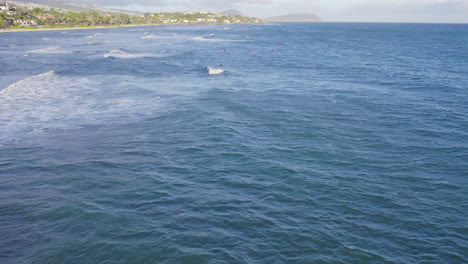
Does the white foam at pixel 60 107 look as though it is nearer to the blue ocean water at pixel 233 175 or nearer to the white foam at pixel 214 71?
the blue ocean water at pixel 233 175

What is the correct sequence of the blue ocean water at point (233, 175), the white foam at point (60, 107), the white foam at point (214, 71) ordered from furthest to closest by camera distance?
the white foam at point (214, 71) < the white foam at point (60, 107) < the blue ocean water at point (233, 175)

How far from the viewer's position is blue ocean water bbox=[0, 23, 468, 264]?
49.4 ft

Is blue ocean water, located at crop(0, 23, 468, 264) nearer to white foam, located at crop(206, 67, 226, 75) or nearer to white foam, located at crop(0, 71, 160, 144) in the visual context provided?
white foam, located at crop(0, 71, 160, 144)

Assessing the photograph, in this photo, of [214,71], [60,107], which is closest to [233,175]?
[60,107]

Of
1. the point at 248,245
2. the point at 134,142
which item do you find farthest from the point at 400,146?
the point at 134,142

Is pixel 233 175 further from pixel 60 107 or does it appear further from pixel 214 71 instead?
pixel 214 71

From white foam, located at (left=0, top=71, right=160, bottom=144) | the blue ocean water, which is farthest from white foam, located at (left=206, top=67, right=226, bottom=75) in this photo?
white foam, located at (left=0, top=71, right=160, bottom=144)

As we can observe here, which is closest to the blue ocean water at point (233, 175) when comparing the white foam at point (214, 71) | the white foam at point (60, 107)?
the white foam at point (60, 107)

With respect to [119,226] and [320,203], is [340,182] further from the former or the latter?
[119,226]

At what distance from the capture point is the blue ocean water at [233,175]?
→ 15047 millimetres

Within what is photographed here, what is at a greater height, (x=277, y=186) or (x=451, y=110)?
(x=451, y=110)

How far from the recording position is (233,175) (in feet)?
70.5

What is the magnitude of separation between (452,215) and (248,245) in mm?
11512

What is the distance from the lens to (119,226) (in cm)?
1620
